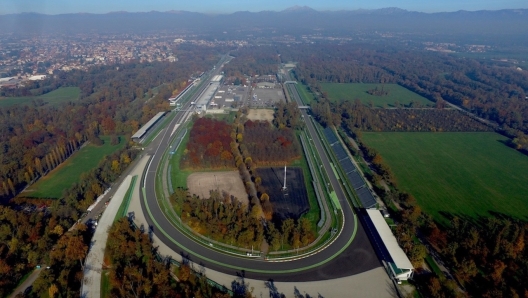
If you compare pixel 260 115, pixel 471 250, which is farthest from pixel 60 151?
pixel 471 250

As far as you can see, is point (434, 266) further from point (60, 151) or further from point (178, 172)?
point (60, 151)

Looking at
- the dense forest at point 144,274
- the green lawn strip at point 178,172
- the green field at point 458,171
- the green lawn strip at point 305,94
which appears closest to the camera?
the dense forest at point 144,274

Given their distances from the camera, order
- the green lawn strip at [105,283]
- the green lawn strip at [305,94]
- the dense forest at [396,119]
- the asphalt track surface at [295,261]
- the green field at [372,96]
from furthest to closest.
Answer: the green lawn strip at [305,94] → the green field at [372,96] → the dense forest at [396,119] → the asphalt track surface at [295,261] → the green lawn strip at [105,283]

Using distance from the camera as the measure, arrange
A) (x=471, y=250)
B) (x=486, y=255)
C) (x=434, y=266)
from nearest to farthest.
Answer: (x=434, y=266), (x=486, y=255), (x=471, y=250)

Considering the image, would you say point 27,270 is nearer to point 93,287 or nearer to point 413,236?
point 93,287

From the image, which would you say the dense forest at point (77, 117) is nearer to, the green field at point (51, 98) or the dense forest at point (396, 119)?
the green field at point (51, 98)

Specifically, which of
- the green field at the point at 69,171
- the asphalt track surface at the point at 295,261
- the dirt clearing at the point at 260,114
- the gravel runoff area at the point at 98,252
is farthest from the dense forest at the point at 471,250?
the green field at the point at 69,171

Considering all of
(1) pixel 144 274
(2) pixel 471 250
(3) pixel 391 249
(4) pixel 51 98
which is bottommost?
(1) pixel 144 274

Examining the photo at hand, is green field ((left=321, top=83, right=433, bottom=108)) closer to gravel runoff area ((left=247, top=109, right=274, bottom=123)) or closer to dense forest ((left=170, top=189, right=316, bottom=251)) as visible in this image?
gravel runoff area ((left=247, top=109, right=274, bottom=123))
